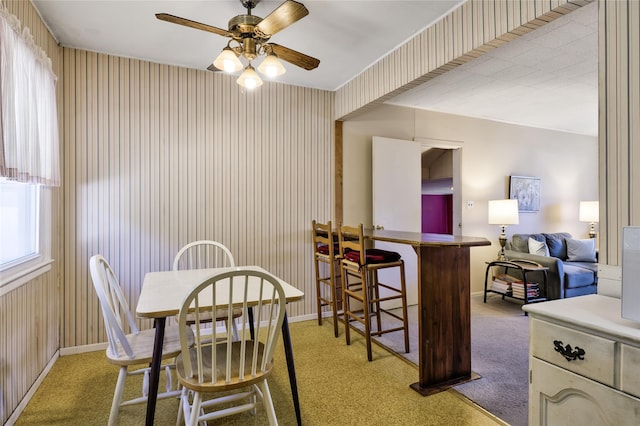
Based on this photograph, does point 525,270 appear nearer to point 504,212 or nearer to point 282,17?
point 504,212

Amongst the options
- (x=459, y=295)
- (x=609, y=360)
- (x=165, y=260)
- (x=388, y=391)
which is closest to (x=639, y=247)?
(x=609, y=360)

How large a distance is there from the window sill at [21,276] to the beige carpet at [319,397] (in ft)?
2.37

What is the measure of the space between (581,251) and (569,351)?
414cm

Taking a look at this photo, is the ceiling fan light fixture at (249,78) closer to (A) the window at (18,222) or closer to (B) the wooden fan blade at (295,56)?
(B) the wooden fan blade at (295,56)

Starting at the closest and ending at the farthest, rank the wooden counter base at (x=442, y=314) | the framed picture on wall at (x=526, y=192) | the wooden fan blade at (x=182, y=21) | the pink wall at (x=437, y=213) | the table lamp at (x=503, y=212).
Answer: the wooden fan blade at (x=182, y=21)
the wooden counter base at (x=442, y=314)
the table lamp at (x=503, y=212)
the framed picture on wall at (x=526, y=192)
the pink wall at (x=437, y=213)

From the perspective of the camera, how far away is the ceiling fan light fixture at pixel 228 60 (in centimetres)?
179

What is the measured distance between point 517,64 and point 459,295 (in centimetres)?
207

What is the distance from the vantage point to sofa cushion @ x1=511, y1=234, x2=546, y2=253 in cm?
438

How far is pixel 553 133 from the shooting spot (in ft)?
16.5

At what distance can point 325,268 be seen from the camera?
3.54 m

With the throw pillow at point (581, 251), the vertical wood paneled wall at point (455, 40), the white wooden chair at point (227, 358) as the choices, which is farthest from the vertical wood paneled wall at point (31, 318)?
the throw pillow at point (581, 251)

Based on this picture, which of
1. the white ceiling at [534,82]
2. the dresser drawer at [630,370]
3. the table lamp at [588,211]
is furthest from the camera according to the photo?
the table lamp at [588,211]

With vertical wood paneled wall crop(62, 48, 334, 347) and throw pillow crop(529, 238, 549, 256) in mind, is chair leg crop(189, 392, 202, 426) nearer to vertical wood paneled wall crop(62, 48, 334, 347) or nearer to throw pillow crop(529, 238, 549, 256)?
vertical wood paneled wall crop(62, 48, 334, 347)

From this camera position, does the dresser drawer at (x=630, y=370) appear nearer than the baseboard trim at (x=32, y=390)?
Yes
